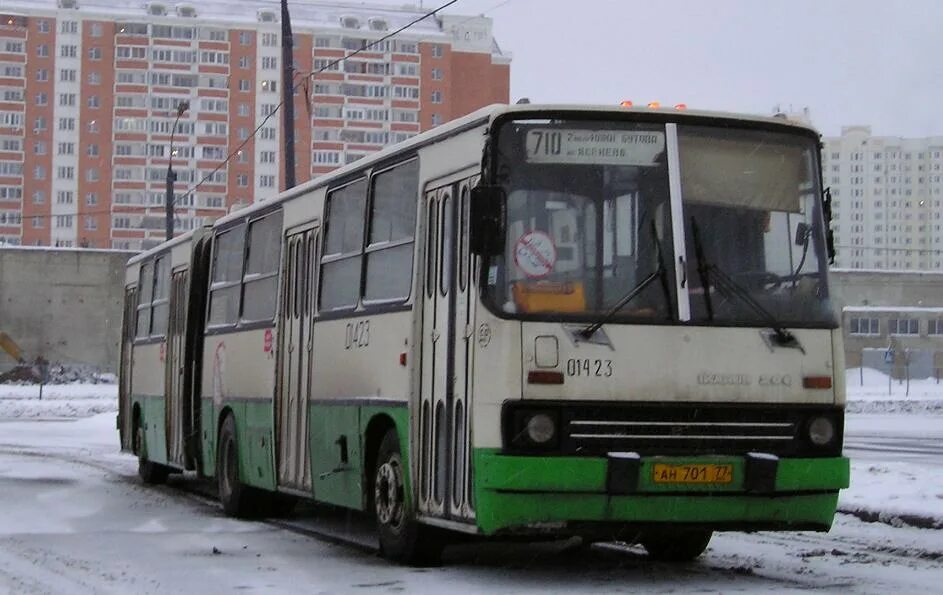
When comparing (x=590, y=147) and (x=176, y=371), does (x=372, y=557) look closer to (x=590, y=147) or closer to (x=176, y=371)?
(x=590, y=147)

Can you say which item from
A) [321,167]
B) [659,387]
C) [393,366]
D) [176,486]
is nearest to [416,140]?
[393,366]

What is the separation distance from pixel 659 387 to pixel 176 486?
485 inches

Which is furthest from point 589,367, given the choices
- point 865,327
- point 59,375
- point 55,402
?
point 865,327

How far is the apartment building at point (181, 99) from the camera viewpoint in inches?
5226

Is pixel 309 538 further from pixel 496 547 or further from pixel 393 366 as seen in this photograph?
pixel 393 366

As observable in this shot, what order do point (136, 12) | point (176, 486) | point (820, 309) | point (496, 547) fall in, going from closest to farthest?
point (820, 309) < point (496, 547) < point (176, 486) < point (136, 12)

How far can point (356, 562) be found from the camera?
1155cm

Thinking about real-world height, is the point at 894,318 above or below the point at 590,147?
above

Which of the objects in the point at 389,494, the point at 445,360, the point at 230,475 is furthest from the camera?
the point at 230,475

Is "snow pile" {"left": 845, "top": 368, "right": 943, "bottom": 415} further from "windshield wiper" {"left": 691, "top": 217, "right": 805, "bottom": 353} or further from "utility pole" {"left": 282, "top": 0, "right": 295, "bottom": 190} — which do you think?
"windshield wiper" {"left": 691, "top": 217, "right": 805, "bottom": 353}

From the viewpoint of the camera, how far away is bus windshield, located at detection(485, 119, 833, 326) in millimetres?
9969

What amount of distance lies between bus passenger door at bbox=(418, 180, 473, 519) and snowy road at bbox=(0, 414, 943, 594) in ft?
1.91

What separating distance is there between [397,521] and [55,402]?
4310 centimetres

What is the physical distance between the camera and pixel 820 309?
1034cm
